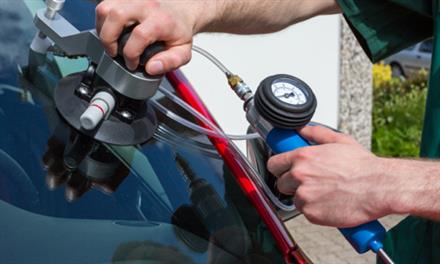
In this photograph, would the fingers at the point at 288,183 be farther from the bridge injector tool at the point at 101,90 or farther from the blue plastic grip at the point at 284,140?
the bridge injector tool at the point at 101,90

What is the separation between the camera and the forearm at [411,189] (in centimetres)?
148

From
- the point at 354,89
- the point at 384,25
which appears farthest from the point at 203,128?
the point at 354,89

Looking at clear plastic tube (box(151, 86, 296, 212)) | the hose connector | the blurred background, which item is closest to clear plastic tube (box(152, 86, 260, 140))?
clear plastic tube (box(151, 86, 296, 212))

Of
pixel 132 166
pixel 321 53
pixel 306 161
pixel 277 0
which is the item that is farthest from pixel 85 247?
pixel 321 53

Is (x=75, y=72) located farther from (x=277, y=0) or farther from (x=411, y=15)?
(x=411, y=15)

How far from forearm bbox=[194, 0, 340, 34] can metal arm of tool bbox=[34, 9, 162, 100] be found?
30 cm

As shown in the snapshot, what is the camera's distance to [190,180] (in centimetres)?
179

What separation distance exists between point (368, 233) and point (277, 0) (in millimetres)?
884

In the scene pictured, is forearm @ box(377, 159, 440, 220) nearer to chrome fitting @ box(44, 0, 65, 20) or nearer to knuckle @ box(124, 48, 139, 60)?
knuckle @ box(124, 48, 139, 60)

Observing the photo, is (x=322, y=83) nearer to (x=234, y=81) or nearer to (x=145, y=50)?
(x=234, y=81)

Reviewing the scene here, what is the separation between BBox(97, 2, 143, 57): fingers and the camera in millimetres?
1504

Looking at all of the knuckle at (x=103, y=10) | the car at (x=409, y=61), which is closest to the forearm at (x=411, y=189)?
the knuckle at (x=103, y=10)

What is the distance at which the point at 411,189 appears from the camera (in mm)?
1496

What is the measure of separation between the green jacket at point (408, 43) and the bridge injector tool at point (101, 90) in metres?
0.70
